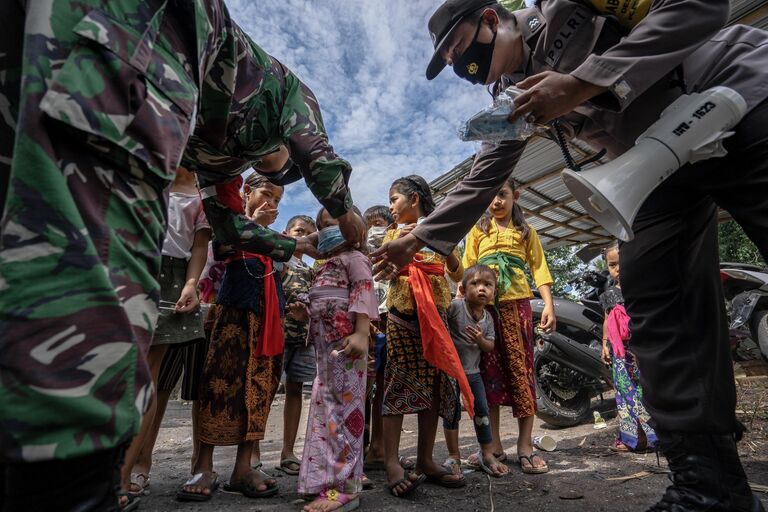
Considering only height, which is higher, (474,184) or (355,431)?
(474,184)

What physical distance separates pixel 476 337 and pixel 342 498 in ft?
4.10

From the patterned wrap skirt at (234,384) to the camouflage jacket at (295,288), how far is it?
0.65 metres

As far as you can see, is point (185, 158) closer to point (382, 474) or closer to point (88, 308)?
point (88, 308)

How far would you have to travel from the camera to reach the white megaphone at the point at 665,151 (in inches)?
45.5

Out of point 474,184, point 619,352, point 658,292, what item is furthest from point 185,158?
point 619,352

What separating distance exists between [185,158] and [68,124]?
920 mm

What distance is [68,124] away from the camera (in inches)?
24.5

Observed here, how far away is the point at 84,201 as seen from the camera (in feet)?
2.12

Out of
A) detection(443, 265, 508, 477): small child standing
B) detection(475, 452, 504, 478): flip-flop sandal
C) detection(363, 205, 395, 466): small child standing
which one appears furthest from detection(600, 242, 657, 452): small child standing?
detection(363, 205, 395, 466): small child standing

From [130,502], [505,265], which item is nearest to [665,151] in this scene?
[505,265]

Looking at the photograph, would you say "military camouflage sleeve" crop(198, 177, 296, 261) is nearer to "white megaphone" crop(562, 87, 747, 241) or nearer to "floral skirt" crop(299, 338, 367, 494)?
"floral skirt" crop(299, 338, 367, 494)

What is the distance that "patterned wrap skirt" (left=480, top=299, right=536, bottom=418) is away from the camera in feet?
9.03

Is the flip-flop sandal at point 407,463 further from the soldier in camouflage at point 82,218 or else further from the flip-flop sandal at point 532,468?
the soldier in camouflage at point 82,218

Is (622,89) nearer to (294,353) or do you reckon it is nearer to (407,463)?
(407,463)
